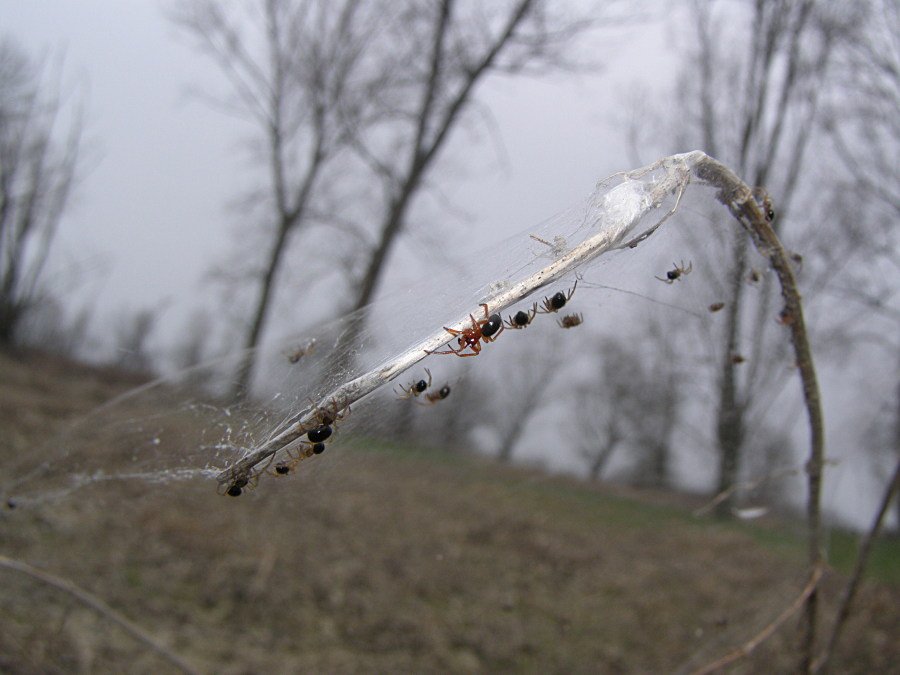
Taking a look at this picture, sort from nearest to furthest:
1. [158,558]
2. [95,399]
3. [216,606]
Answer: [216,606], [158,558], [95,399]

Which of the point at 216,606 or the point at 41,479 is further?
the point at 216,606

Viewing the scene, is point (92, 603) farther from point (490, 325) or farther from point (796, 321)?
point (796, 321)

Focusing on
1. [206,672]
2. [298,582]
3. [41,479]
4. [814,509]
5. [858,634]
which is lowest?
[858,634]

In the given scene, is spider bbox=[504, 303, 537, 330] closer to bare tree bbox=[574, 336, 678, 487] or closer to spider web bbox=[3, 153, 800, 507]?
spider web bbox=[3, 153, 800, 507]

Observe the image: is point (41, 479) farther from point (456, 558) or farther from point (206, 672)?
point (456, 558)

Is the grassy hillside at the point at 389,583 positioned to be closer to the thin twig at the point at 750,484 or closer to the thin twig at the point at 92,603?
the thin twig at the point at 92,603

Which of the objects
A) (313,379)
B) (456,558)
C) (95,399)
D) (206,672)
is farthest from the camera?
(95,399)

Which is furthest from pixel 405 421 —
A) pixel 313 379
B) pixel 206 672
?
pixel 206 672
